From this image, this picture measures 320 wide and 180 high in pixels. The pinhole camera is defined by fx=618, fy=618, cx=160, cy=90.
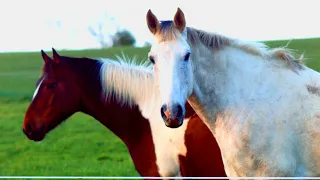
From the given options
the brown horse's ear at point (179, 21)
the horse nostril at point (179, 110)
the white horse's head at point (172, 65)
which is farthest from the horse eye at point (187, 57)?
the horse nostril at point (179, 110)

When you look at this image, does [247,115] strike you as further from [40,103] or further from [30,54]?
[30,54]

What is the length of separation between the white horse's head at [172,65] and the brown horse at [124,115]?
1267 mm

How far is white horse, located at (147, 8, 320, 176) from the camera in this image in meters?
3.88

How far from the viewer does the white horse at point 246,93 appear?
3879 mm

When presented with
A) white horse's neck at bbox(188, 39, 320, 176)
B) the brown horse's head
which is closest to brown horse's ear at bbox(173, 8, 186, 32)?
white horse's neck at bbox(188, 39, 320, 176)

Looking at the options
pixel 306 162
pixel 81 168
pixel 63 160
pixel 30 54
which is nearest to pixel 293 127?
pixel 306 162

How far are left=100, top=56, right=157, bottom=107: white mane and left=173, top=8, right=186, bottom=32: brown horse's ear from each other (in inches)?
58.5

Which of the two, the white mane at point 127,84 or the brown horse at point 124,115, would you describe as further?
the white mane at point 127,84

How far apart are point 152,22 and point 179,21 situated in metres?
0.18

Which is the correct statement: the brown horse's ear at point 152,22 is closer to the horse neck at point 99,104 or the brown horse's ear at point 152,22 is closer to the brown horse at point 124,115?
the brown horse at point 124,115

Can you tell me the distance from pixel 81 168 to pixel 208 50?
5.26 meters

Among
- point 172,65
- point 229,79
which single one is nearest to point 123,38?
point 229,79

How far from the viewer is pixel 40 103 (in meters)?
5.33

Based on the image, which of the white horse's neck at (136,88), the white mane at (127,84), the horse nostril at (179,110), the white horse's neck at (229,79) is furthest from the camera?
the white mane at (127,84)
